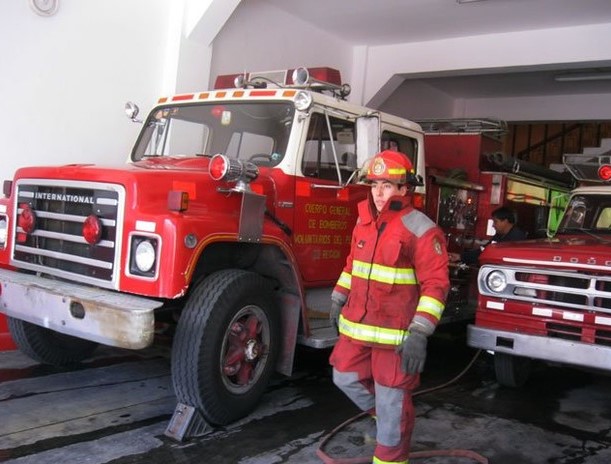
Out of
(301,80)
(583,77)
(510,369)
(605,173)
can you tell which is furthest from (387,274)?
(583,77)

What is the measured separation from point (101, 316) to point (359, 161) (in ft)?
7.54

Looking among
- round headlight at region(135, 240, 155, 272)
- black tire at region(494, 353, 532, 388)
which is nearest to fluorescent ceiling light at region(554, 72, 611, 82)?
black tire at region(494, 353, 532, 388)

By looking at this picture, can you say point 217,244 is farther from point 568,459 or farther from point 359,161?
point 568,459

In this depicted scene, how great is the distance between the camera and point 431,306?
3.10m

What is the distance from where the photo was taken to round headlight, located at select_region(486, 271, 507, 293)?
4.78 meters

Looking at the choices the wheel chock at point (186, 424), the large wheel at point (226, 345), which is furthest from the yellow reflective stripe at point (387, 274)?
the wheel chock at point (186, 424)

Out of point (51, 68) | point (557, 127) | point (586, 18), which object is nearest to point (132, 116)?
point (51, 68)

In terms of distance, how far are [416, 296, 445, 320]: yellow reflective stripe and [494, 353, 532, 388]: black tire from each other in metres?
2.43

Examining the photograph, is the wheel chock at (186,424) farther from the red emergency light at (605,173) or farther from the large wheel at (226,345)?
the red emergency light at (605,173)

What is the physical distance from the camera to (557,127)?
18438 mm

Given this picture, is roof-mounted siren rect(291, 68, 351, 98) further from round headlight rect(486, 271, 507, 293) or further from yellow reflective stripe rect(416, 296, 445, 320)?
yellow reflective stripe rect(416, 296, 445, 320)

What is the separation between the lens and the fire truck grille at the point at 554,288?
4.32 metres

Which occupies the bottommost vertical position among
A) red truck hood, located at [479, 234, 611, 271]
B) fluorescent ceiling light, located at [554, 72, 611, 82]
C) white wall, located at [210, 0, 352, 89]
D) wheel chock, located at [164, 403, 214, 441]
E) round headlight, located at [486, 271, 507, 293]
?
wheel chock, located at [164, 403, 214, 441]

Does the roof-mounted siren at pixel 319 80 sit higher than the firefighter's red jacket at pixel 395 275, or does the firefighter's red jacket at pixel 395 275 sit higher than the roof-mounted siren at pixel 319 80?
the roof-mounted siren at pixel 319 80
